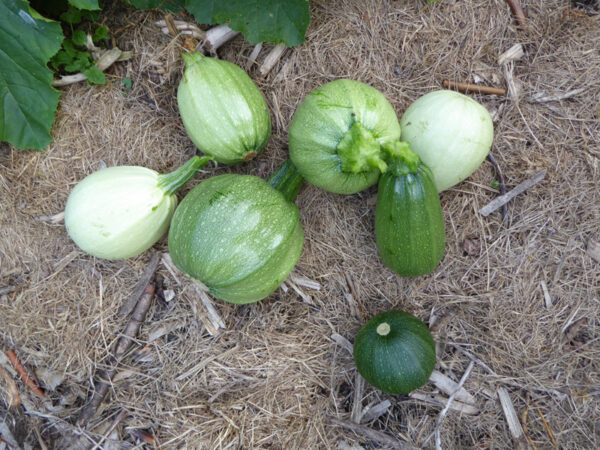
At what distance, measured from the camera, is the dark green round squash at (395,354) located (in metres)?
2.74

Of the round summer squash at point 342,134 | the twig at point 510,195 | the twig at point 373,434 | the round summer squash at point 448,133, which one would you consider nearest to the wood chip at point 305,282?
the round summer squash at point 342,134

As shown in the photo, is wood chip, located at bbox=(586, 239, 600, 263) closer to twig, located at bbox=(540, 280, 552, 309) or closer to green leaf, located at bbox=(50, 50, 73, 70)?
twig, located at bbox=(540, 280, 552, 309)

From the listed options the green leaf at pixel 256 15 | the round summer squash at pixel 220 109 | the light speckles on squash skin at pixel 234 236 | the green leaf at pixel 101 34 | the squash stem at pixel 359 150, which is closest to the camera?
the squash stem at pixel 359 150

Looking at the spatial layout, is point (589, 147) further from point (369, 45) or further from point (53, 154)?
point (53, 154)

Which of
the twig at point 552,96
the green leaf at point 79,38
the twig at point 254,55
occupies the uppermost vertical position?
the green leaf at point 79,38

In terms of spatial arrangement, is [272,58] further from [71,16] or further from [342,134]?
[71,16]

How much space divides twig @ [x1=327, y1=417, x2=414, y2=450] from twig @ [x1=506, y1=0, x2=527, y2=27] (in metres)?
2.92

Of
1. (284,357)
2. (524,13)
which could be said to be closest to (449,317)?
(284,357)

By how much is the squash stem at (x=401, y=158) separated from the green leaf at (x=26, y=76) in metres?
2.14

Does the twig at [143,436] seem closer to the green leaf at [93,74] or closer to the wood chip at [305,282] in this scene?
the wood chip at [305,282]

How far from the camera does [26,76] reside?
9.23 feet

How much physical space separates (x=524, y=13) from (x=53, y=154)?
3.38m

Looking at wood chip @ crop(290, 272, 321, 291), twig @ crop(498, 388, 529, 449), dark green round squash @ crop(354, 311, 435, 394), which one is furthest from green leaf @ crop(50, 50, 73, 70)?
twig @ crop(498, 388, 529, 449)

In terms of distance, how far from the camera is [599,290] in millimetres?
3014
